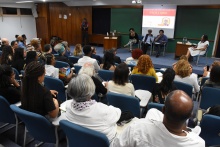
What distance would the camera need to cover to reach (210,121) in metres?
1.84

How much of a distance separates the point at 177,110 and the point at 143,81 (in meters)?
2.36

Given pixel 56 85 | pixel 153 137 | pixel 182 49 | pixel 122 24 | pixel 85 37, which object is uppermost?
pixel 122 24

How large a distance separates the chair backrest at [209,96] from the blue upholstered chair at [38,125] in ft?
7.32

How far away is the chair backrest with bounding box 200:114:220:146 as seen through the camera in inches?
71.5

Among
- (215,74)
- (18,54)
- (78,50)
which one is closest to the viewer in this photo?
(215,74)

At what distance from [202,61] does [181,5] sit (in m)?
2.82

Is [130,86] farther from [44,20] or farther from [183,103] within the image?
[44,20]

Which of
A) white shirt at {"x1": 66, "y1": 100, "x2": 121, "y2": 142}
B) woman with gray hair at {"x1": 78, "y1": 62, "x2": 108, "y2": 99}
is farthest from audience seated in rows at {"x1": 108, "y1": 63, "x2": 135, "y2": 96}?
white shirt at {"x1": 66, "y1": 100, "x2": 121, "y2": 142}

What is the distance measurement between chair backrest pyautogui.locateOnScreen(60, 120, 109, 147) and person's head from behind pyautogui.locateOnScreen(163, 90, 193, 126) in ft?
1.85

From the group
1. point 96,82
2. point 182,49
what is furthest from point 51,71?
point 182,49

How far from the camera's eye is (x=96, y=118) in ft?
5.13

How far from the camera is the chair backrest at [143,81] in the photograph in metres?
3.28

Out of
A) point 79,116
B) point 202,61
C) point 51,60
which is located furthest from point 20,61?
point 202,61

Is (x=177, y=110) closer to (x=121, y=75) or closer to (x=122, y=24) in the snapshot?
(x=121, y=75)
